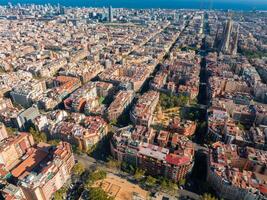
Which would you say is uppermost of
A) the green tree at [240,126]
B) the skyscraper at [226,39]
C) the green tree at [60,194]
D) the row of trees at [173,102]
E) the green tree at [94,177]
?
the skyscraper at [226,39]

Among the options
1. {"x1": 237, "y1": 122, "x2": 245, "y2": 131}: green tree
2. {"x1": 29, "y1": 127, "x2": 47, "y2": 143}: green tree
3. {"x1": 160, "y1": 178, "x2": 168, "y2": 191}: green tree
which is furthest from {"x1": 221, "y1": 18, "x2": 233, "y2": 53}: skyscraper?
{"x1": 29, "y1": 127, "x2": 47, "y2": 143}: green tree

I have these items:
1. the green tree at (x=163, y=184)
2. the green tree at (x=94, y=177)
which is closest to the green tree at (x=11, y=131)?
the green tree at (x=94, y=177)

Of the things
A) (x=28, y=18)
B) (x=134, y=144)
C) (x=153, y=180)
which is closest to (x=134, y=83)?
(x=134, y=144)

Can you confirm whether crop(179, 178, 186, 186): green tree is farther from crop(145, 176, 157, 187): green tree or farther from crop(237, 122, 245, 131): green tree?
crop(237, 122, 245, 131): green tree

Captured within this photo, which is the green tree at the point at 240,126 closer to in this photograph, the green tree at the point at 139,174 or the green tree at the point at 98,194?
the green tree at the point at 139,174

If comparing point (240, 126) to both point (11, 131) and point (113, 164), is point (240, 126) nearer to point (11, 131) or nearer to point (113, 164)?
point (113, 164)

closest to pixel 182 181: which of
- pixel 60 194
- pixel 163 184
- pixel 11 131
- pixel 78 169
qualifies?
pixel 163 184

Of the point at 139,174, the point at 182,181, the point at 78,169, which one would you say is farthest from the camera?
the point at 78,169

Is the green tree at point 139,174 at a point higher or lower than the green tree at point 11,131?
lower
